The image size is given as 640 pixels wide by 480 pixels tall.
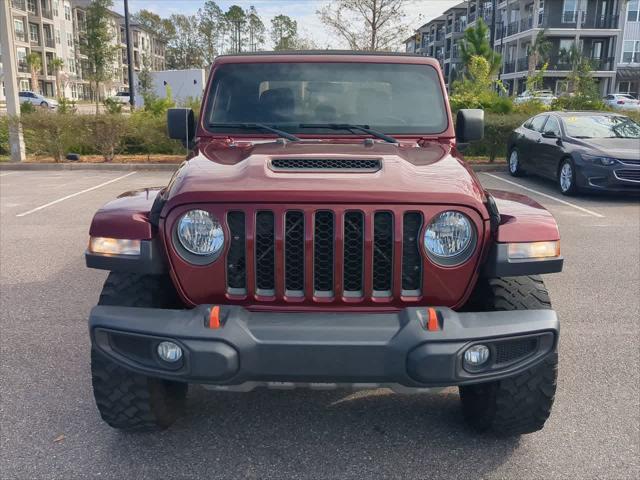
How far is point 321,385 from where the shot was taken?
2555 millimetres

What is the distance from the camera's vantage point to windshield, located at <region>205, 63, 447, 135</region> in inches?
154

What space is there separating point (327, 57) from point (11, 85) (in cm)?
1360

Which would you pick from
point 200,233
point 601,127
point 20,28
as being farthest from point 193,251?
point 20,28

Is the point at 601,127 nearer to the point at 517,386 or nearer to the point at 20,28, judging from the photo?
the point at 517,386

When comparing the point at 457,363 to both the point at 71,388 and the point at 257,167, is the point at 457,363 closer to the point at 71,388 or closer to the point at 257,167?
the point at 257,167

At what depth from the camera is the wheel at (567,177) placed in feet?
34.7

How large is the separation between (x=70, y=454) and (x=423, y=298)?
1815 mm

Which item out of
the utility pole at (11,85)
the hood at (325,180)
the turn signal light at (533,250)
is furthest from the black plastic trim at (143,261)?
the utility pole at (11,85)

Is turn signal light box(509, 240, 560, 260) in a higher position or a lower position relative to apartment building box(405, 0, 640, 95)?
lower

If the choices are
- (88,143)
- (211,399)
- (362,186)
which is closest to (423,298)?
(362,186)

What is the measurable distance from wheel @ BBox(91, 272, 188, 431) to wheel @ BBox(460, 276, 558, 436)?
1.48 meters

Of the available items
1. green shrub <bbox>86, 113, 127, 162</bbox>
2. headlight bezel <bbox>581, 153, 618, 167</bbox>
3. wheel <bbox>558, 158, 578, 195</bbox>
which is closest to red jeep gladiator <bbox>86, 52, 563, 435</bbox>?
headlight bezel <bbox>581, 153, 618, 167</bbox>

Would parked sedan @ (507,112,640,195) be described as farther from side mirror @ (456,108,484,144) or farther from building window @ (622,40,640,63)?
building window @ (622,40,640,63)

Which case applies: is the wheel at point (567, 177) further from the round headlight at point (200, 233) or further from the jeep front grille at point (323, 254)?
the round headlight at point (200, 233)
